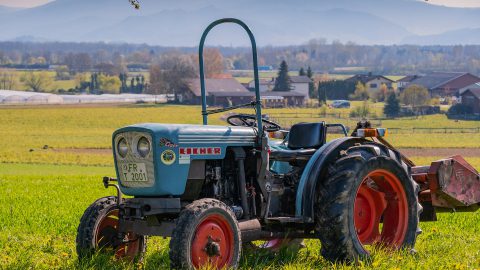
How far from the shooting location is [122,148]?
816cm

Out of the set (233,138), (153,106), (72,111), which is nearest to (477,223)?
(233,138)

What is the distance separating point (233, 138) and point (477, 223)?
6.43 m

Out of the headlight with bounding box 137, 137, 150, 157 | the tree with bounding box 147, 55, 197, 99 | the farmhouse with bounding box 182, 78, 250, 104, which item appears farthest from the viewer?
the tree with bounding box 147, 55, 197, 99

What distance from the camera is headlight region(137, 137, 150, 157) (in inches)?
312

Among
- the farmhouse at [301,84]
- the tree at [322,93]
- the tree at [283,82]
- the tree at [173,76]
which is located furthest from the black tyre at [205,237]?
the tree at [283,82]

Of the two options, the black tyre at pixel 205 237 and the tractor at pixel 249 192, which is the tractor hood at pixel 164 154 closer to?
the tractor at pixel 249 192

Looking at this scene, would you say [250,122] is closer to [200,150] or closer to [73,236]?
[200,150]

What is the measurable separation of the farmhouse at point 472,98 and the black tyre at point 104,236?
106756 mm

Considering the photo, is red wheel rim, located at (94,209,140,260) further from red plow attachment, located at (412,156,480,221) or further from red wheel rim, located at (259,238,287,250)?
red plow attachment, located at (412,156,480,221)

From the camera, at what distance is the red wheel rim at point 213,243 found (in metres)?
7.59

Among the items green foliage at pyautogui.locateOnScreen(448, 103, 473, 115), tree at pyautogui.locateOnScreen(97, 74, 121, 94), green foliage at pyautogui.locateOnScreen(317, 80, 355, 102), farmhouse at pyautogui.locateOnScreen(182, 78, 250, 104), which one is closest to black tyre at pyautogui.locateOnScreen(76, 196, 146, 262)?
green foliage at pyautogui.locateOnScreen(448, 103, 473, 115)

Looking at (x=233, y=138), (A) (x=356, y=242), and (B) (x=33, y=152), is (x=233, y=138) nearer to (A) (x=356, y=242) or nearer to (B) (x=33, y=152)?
(A) (x=356, y=242)

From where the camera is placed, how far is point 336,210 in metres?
8.34

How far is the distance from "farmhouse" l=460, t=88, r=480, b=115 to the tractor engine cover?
105 metres
